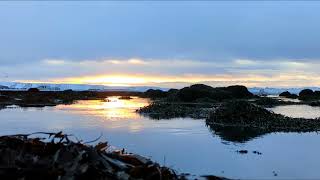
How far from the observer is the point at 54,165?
7105 mm

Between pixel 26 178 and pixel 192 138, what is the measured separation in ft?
29.6

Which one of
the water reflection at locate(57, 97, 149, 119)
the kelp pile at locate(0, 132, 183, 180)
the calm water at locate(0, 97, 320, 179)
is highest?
the kelp pile at locate(0, 132, 183, 180)

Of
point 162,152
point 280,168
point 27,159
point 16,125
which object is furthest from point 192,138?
point 27,159

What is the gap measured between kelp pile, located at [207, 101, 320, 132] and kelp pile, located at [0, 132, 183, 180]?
37.5ft

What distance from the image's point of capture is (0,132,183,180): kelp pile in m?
6.83

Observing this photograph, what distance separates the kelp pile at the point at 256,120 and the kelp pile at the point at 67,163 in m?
11.4

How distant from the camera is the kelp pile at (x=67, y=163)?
6.83 m

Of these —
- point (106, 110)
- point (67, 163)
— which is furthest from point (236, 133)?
point (106, 110)

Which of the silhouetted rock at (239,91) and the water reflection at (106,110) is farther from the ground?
the silhouetted rock at (239,91)

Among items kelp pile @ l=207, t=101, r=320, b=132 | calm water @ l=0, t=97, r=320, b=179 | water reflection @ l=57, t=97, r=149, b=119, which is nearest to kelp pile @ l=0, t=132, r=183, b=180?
calm water @ l=0, t=97, r=320, b=179

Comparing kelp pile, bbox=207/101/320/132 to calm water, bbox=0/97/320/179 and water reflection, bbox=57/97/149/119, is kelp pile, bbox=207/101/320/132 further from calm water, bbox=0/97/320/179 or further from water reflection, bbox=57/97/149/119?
water reflection, bbox=57/97/149/119

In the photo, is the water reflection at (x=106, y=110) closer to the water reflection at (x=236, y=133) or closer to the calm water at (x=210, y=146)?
the calm water at (x=210, y=146)

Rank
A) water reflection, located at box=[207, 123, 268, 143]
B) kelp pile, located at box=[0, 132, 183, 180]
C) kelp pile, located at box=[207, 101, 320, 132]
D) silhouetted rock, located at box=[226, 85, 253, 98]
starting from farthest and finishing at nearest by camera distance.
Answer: silhouetted rock, located at box=[226, 85, 253, 98], kelp pile, located at box=[207, 101, 320, 132], water reflection, located at box=[207, 123, 268, 143], kelp pile, located at box=[0, 132, 183, 180]

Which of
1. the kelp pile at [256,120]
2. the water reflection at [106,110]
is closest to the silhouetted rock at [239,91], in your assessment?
the water reflection at [106,110]
